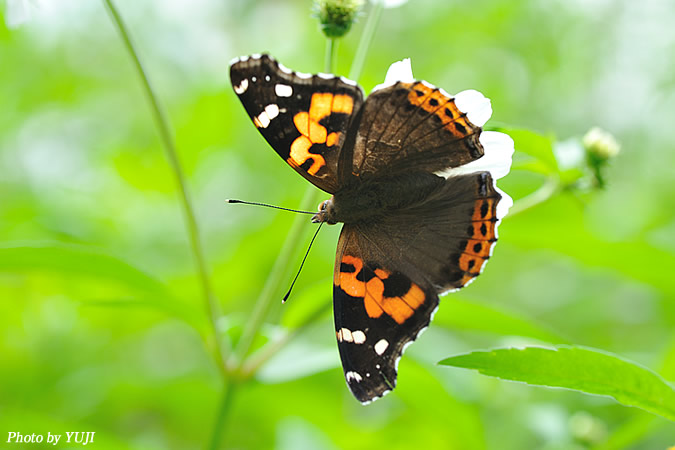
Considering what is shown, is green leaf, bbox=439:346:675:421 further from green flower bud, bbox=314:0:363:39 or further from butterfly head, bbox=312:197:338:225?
green flower bud, bbox=314:0:363:39

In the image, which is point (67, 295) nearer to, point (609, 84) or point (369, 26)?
point (369, 26)

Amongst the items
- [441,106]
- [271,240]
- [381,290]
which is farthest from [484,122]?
[271,240]

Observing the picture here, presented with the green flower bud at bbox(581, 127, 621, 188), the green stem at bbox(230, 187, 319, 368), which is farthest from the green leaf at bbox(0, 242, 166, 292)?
the green flower bud at bbox(581, 127, 621, 188)

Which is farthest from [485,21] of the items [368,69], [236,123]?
[236,123]

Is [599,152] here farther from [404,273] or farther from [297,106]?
[297,106]

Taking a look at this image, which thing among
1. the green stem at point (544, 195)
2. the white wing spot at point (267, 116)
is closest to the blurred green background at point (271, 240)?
the green stem at point (544, 195)
